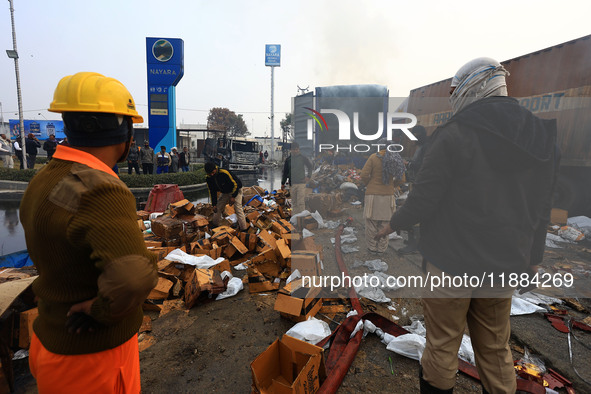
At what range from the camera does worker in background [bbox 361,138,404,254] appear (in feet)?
13.5

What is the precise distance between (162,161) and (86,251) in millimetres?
15596

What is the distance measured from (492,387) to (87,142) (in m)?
2.33

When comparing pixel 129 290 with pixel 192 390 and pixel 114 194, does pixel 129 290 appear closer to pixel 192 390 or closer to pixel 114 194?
pixel 114 194

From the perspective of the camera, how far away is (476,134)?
1.57 metres

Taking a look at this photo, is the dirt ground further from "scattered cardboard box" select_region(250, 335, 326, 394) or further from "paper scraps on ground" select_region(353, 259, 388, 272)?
"paper scraps on ground" select_region(353, 259, 388, 272)

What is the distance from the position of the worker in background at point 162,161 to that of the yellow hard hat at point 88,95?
15.2 m

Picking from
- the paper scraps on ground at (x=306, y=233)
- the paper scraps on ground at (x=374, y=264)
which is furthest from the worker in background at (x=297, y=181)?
the paper scraps on ground at (x=374, y=264)

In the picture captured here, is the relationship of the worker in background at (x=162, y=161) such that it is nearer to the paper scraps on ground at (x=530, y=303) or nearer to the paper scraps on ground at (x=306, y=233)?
the paper scraps on ground at (x=306, y=233)

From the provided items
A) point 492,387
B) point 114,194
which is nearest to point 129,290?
point 114,194

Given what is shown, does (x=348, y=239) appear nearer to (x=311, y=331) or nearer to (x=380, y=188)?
(x=380, y=188)

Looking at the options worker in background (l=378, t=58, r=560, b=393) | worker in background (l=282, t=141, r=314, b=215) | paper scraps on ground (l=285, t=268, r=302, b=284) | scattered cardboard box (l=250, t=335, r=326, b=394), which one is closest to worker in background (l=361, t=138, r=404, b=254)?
worker in background (l=282, t=141, r=314, b=215)

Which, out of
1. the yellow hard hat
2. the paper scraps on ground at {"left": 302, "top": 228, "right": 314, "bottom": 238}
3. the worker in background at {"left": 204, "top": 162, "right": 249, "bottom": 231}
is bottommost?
the paper scraps on ground at {"left": 302, "top": 228, "right": 314, "bottom": 238}

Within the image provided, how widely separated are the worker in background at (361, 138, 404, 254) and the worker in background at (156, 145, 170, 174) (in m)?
13.3

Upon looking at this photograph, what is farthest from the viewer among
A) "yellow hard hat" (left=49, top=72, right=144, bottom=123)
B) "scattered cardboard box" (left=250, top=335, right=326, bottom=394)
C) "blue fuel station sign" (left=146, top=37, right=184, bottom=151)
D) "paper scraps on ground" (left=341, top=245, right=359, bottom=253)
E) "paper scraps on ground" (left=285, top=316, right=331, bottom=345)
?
"blue fuel station sign" (left=146, top=37, right=184, bottom=151)
